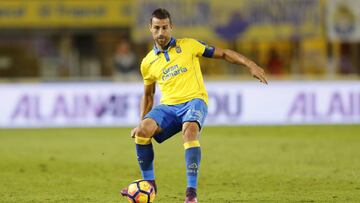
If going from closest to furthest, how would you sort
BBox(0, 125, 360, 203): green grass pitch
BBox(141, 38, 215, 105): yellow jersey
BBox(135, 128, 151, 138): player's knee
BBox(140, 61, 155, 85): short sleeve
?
Result: 1. BBox(135, 128, 151, 138): player's knee
2. BBox(141, 38, 215, 105): yellow jersey
3. BBox(140, 61, 155, 85): short sleeve
4. BBox(0, 125, 360, 203): green grass pitch

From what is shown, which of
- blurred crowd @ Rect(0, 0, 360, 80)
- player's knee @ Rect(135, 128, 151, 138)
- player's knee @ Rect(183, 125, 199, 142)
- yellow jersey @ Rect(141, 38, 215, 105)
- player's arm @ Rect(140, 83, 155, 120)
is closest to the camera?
player's knee @ Rect(183, 125, 199, 142)

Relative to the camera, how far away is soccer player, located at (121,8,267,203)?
379 inches

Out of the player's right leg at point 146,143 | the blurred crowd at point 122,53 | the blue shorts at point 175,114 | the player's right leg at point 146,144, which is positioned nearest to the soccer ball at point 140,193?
the player's right leg at point 146,144

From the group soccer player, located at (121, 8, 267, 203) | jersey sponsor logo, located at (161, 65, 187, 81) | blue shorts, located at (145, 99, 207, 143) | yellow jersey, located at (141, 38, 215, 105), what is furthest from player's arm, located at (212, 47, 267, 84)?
blue shorts, located at (145, 99, 207, 143)

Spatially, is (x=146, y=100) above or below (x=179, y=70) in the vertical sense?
below

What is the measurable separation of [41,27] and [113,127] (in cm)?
626

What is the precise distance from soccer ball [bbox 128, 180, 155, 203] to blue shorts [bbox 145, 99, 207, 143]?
0.60m

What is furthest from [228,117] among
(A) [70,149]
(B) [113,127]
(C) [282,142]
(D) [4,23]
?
(D) [4,23]

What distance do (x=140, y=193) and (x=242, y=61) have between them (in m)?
1.73

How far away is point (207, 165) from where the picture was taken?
47.3 feet

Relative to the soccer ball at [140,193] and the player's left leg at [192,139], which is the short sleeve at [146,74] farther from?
the soccer ball at [140,193]

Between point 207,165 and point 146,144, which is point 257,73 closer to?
point 146,144

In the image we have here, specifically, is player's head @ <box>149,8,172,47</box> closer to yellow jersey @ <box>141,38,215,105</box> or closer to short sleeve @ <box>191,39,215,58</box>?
yellow jersey @ <box>141,38,215,105</box>

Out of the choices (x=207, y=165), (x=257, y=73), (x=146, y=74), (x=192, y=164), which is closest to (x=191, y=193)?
(x=192, y=164)
